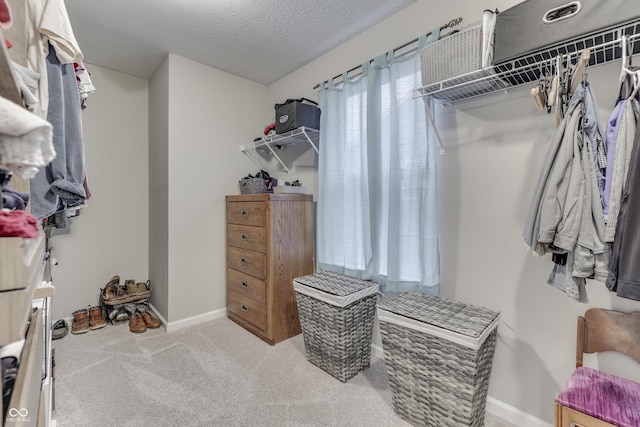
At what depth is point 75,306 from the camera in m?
2.74

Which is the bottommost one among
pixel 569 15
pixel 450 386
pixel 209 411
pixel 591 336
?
pixel 209 411

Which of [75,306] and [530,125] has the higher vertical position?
[530,125]

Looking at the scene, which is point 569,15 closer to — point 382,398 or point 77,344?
point 382,398

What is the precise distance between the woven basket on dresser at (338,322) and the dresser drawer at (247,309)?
18.4 inches

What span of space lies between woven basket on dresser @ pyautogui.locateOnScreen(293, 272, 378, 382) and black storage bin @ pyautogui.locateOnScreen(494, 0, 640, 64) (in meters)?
1.46

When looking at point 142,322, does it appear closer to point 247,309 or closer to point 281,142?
point 247,309

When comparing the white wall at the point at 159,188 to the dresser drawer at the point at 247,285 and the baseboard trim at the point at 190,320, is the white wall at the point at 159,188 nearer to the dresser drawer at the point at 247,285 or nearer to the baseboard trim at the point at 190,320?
the baseboard trim at the point at 190,320

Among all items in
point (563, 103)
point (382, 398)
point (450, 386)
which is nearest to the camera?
point (563, 103)

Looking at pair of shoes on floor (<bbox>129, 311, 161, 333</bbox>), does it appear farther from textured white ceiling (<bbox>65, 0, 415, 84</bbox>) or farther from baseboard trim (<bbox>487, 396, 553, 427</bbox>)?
baseboard trim (<bbox>487, 396, 553, 427</bbox>)

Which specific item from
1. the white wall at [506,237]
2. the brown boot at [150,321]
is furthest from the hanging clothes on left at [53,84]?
the brown boot at [150,321]

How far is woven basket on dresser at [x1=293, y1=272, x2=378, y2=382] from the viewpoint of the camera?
183 cm

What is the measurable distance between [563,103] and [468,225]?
2.40 feet

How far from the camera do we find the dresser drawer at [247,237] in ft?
7.78

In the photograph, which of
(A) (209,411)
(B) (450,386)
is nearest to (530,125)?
(B) (450,386)
